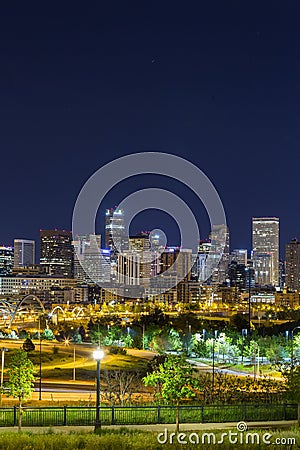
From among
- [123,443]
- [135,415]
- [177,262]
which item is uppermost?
[123,443]

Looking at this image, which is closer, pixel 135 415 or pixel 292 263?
pixel 135 415

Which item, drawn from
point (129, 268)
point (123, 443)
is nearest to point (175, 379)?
point (123, 443)

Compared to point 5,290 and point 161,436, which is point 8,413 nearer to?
point 161,436

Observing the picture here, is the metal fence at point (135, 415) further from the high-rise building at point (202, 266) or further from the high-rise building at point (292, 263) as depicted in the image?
the high-rise building at point (292, 263)

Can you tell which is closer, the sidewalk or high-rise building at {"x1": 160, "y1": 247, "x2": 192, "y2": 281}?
the sidewalk

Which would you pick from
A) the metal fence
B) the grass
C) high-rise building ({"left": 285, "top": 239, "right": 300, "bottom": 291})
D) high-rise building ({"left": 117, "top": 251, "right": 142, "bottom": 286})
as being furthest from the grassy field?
high-rise building ({"left": 285, "top": 239, "right": 300, "bottom": 291})

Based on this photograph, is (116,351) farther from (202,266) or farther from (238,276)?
(202,266)

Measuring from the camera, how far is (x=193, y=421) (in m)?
16.0

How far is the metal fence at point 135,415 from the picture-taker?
15.8 m

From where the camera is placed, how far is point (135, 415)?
53.3 ft

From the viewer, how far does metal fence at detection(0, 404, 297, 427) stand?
1580cm

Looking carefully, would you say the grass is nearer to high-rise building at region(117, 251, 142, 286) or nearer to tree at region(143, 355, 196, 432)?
tree at region(143, 355, 196, 432)

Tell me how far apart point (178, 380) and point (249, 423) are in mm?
2554

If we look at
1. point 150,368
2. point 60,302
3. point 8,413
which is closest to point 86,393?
point 150,368
